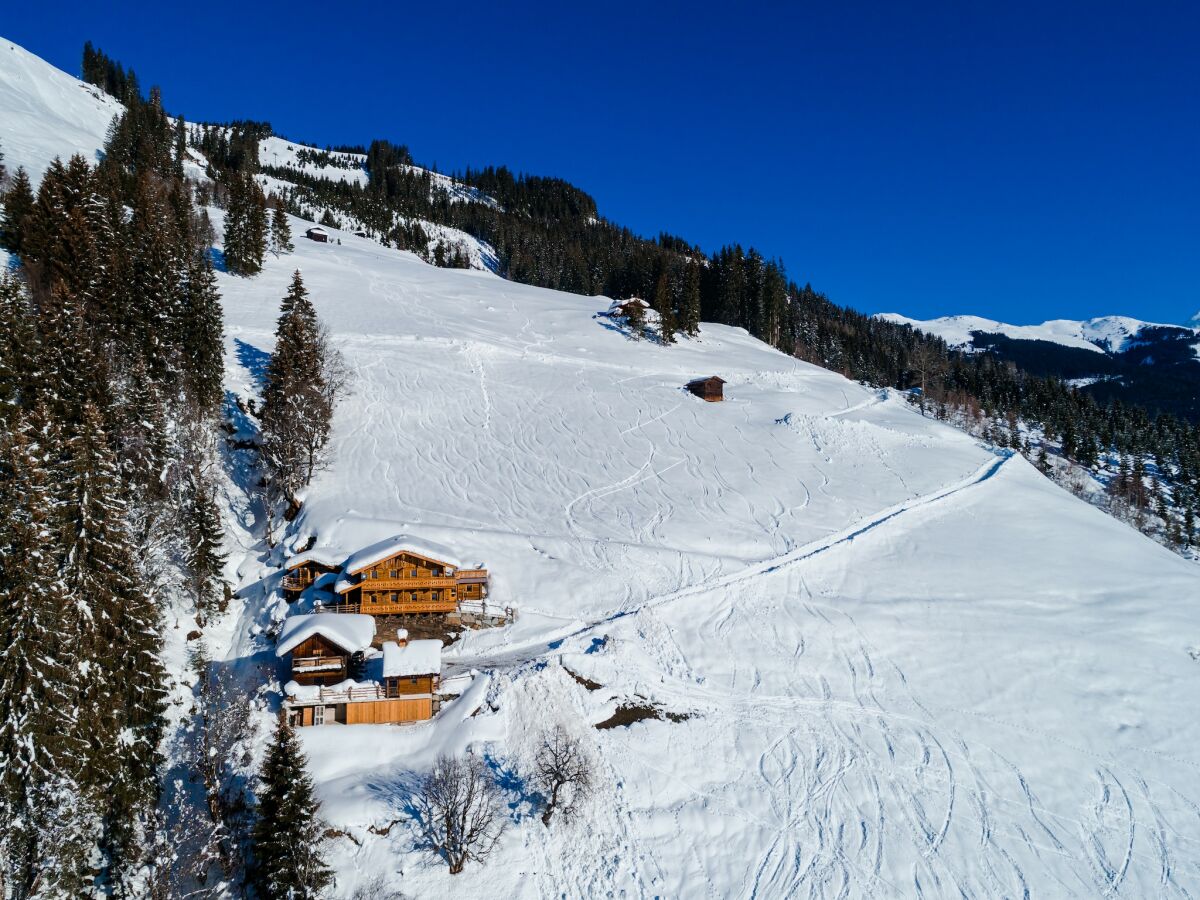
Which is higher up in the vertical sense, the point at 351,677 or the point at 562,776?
the point at 351,677

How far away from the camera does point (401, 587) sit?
99.4ft

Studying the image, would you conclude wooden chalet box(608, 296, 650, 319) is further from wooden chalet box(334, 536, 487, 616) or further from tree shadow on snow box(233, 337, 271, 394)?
wooden chalet box(334, 536, 487, 616)

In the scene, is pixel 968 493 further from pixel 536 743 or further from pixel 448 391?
pixel 448 391

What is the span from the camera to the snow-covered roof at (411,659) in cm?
2430

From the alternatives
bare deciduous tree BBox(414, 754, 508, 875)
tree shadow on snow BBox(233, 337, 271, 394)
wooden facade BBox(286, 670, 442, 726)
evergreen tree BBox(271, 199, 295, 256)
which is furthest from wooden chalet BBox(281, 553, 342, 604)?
evergreen tree BBox(271, 199, 295, 256)

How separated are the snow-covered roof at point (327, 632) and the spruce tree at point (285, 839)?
8.44m

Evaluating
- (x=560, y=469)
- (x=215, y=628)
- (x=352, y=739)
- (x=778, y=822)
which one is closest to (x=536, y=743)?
(x=352, y=739)

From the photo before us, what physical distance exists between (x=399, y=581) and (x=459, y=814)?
41.9 feet

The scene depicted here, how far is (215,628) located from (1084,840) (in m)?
35.4

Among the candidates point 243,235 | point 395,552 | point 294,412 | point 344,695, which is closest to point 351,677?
point 344,695

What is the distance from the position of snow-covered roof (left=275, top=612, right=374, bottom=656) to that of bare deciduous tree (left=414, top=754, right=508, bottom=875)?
678cm

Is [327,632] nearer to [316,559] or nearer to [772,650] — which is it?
[316,559]

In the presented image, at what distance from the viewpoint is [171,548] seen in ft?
95.6

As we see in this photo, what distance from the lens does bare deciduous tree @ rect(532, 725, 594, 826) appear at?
21125 millimetres
